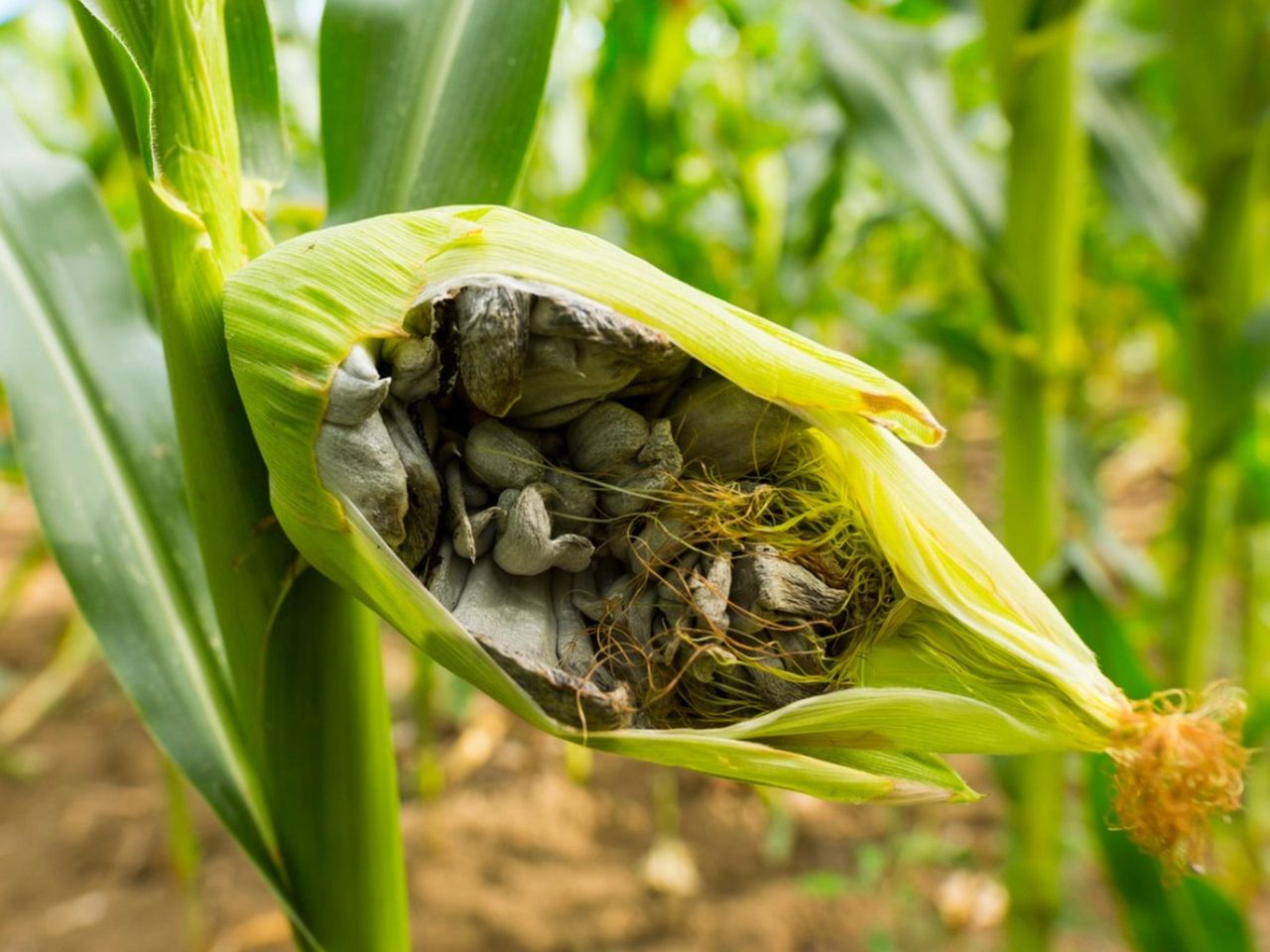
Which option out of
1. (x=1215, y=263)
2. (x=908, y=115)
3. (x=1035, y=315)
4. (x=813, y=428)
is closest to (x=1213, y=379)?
(x=1215, y=263)

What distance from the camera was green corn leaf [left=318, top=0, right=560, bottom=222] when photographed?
584 millimetres

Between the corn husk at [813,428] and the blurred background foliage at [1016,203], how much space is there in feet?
1.57

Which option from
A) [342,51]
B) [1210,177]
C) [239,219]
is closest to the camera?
[239,219]

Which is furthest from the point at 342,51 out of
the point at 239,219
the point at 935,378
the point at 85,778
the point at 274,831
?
the point at 935,378

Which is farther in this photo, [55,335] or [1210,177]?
[1210,177]

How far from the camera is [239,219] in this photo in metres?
0.48

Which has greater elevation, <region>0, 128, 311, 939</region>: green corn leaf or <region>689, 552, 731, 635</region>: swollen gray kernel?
<region>689, 552, 731, 635</region>: swollen gray kernel

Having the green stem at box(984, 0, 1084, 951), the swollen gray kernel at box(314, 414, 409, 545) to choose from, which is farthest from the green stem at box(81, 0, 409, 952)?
the green stem at box(984, 0, 1084, 951)

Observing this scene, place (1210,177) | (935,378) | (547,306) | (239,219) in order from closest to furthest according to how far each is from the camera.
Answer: (547,306) < (239,219) < (1210,177) < (935,378)

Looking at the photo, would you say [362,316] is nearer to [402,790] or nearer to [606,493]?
[606,493]

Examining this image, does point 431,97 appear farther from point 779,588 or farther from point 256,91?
point 779,588

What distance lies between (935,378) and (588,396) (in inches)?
126

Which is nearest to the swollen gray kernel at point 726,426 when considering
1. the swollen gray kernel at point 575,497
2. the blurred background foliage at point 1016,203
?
the swollen gray kernel at point 575,497

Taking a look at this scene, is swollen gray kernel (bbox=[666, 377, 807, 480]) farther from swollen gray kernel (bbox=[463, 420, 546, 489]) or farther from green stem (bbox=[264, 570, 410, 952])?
green stem (bbox=[264, 570, 410, 952])
